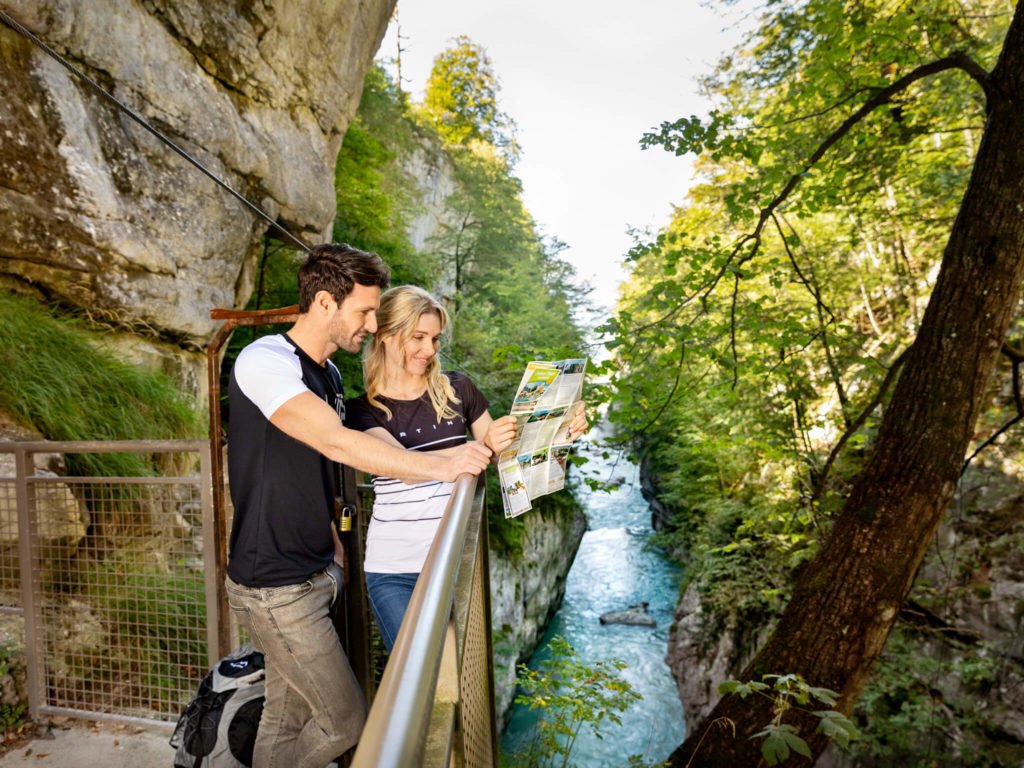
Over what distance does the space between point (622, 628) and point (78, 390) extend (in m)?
12.3

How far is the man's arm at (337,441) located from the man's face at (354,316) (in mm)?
293

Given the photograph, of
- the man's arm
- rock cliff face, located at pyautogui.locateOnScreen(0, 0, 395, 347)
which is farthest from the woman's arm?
rock cliff face, located at pyautogui.locateOnScreen(0, 0, 395, 347)

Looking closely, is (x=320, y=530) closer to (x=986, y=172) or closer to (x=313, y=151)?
(x=986, y=172)

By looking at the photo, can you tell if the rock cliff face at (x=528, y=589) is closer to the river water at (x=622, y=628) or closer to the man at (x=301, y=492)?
the river water at (x=622, y=628)

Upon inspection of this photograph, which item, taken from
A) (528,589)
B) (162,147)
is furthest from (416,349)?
(528,589)

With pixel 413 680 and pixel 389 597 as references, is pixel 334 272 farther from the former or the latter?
pixel 413 680

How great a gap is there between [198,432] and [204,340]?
1601mm

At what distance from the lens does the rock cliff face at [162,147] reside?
4.49 m

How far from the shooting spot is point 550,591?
44.5 ft

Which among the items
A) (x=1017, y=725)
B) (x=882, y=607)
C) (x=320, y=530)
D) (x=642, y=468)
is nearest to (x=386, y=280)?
(x=320, y=530)

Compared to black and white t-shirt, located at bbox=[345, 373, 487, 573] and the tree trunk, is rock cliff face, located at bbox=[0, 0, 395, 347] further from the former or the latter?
the tree trunk

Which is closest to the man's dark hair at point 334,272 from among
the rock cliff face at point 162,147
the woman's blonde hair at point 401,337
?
the woman's blonde hair at point 401,337

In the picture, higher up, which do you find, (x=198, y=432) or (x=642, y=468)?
(x=198, y=432)

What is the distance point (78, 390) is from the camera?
13.4ft
